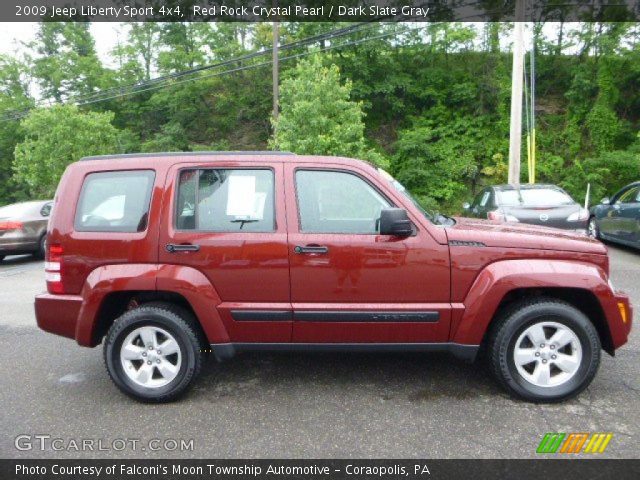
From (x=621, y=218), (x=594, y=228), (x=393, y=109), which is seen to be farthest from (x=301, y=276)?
(x=393, y=109)

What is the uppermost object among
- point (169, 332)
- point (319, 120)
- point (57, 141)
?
point (57, 141)

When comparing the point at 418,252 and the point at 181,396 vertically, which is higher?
the point at 418,252

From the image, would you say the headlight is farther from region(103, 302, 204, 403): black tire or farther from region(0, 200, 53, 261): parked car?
region(0, 200, 53, 261): parked car

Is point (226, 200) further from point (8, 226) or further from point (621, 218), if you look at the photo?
point (621, 218)

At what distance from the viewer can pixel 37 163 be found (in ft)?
66.5

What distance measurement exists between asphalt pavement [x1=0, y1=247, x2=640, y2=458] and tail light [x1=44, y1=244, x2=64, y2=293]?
88 centimetres

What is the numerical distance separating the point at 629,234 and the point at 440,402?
8.21m

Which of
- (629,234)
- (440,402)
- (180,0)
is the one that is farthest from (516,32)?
(180,0)

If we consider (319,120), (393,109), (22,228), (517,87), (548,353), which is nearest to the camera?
(548,353)

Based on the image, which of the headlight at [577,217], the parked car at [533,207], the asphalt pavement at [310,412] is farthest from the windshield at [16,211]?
the headlight at [577,217]

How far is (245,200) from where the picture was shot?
11.7 feet

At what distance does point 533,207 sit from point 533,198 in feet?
1.95

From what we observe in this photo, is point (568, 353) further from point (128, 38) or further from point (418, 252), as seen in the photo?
point (128, 38)

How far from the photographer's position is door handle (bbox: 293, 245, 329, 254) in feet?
11.2
